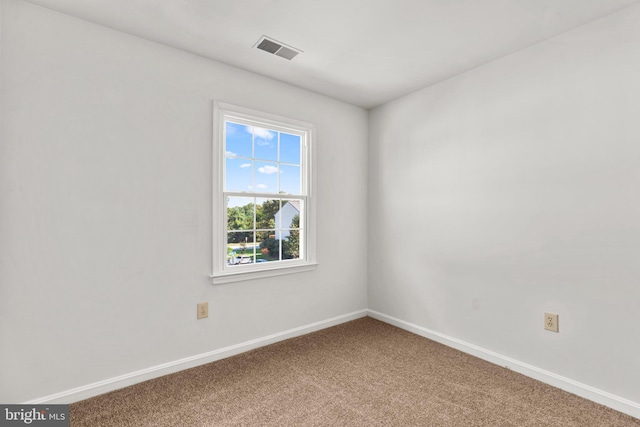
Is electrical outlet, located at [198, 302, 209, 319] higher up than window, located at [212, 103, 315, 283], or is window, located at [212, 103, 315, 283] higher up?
window, located at [212, 103, 315, 283]

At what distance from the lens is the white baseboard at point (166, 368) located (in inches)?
76.5

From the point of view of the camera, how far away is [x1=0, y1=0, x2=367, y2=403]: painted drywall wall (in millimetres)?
1824

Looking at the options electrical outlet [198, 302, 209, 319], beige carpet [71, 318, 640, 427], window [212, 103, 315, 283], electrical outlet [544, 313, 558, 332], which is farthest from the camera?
window [212, 103, 315, 283]

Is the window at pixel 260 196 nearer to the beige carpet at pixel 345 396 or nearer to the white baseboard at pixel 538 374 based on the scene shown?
the beige carpet at pixel 345 396

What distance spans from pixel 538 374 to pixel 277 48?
3065 millimetres

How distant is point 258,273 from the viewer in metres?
2.78

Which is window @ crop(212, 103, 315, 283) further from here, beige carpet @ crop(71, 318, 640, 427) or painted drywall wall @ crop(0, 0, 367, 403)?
beige carpet @ crop(71, 318, 640, 427)

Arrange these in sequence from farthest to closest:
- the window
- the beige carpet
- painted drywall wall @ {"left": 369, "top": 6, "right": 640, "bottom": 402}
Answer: the window → painted drywall wall @ {"left": 369, "top": 6, "right": 640, "bottom": 402} → the beige carpet

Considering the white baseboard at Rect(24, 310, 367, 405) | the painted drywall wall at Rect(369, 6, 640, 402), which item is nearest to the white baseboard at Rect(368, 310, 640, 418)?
the painted drywall wall at Rect(369, 6, 640, 402)

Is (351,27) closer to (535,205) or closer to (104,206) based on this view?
(535,205)

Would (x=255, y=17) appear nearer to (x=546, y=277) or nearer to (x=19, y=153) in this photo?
(x=19, y=153)

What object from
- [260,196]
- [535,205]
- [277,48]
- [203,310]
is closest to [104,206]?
[203,310]

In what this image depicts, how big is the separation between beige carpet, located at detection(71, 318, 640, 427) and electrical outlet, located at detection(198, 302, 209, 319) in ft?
1.27

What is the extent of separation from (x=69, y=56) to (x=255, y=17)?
3.94 ft
